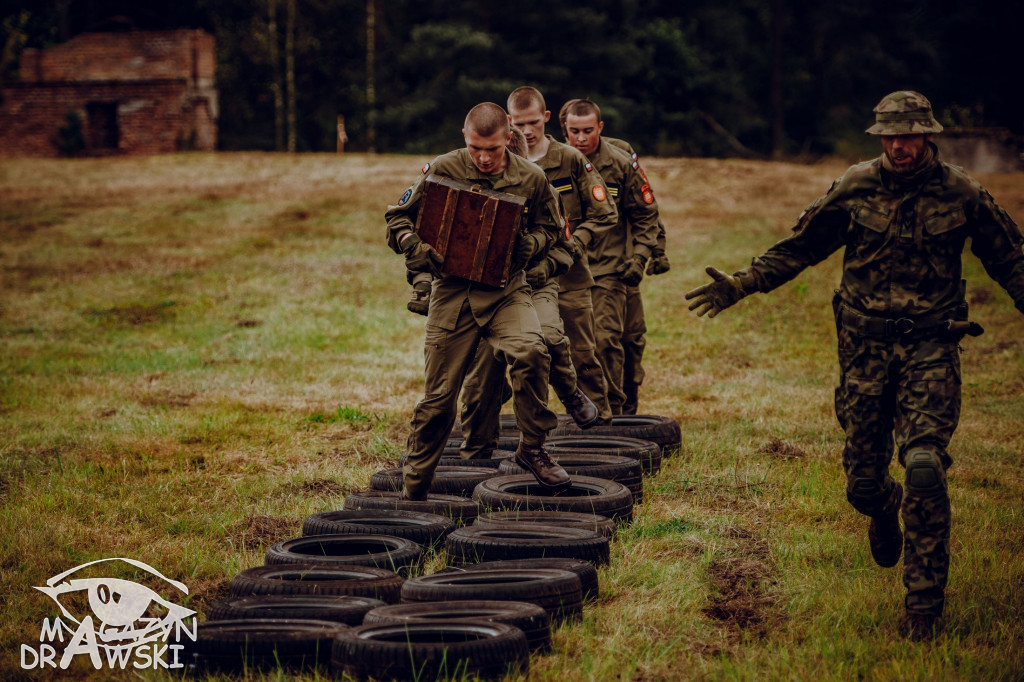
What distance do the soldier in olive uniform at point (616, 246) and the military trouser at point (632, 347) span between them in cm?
39

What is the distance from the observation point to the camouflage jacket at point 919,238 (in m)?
5.22

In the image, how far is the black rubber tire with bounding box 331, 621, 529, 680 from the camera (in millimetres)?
4285

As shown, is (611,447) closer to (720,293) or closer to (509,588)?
(720,293)

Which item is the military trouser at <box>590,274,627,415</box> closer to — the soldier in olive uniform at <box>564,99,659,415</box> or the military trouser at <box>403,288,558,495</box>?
the soldier in olive uniform at <box>564,99,659,415</box>

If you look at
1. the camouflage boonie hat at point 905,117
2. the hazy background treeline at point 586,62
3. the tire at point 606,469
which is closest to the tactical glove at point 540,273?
the tire at point 606,469

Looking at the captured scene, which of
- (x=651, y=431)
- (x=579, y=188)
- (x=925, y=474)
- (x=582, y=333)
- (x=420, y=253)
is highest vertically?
(x=579, y=188)

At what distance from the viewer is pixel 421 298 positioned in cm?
677

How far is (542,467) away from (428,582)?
179 cm

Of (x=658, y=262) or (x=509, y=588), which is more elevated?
(x=658, y=262)

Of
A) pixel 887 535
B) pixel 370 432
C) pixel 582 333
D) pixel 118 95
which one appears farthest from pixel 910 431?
pixel 118 95

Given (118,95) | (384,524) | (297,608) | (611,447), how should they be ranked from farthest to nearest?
1. (118,95)
2. (611,447)
3. (384,524)
4. (297,608)

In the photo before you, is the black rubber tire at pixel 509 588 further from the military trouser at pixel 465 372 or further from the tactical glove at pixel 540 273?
the tactical glove at pixel 540 273

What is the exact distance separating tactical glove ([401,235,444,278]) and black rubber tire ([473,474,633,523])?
1.41 m

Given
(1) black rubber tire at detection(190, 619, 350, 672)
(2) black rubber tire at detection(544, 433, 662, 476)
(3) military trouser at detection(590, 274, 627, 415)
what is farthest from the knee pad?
(3) military trouser at detection(590, 274, 627, 415)
